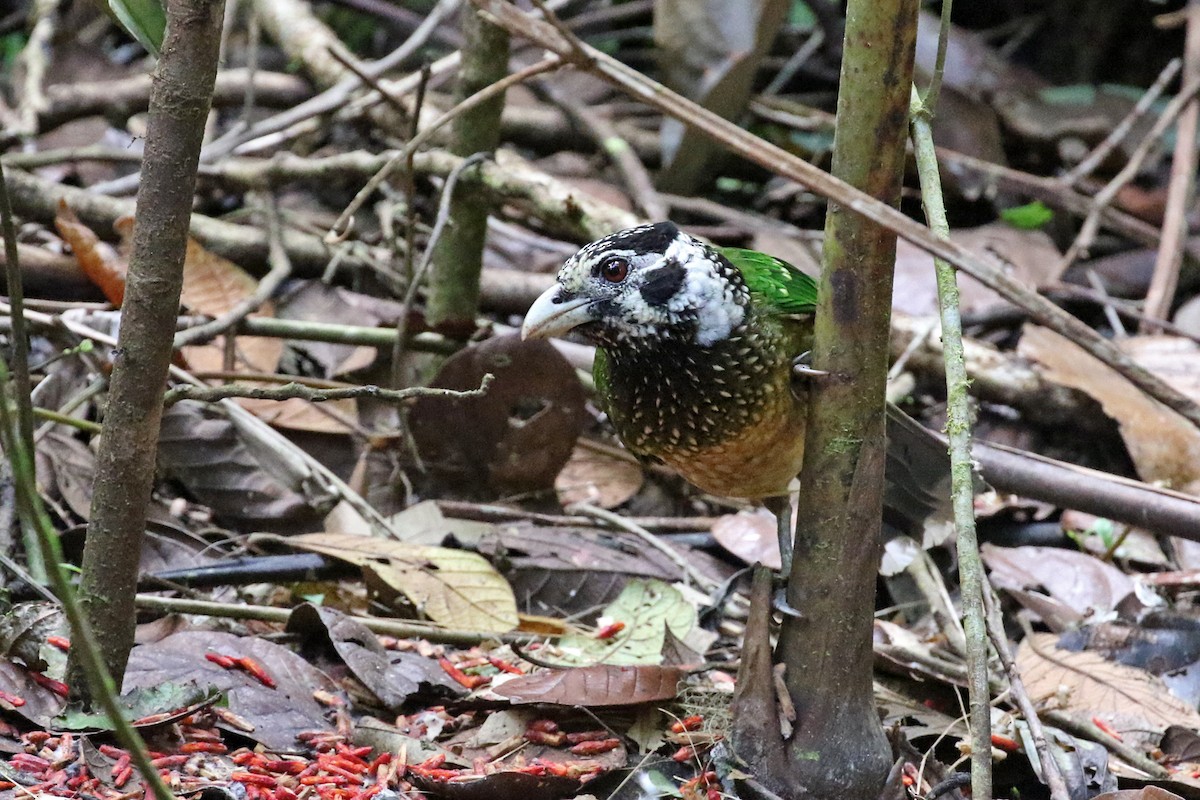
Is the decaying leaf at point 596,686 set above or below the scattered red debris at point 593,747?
above

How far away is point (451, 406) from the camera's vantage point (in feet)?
13.4

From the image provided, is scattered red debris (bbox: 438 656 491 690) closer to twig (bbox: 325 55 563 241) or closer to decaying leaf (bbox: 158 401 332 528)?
decaying leaf (bbox: 158 401 332 528)

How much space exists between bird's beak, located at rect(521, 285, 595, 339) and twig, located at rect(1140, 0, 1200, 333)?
3.58 metres

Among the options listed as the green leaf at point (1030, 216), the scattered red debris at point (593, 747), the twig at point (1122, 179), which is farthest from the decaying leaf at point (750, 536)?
the green leaf at point (1030, 216)

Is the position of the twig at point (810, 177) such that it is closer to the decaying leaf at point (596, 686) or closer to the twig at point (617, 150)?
the decaying leaf at point (596, 686)

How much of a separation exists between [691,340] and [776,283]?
0.32 metres

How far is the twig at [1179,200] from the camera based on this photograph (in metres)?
5.62

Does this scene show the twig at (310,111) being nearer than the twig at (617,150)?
Yes

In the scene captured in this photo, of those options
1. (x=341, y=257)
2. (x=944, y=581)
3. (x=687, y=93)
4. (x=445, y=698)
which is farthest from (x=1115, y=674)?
(x=687, y=93)

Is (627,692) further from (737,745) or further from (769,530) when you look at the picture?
(769,530)

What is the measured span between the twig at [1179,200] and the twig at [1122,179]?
0.08 meters

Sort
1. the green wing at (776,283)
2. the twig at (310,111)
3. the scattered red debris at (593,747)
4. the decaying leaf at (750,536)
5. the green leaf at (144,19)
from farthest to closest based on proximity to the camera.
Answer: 1. the twig at (310,111)
2. the decaying leaf at (750,536)
3. the green wing at (776,283)
4. the scattered red debris at (593,747)
5. the green leaf at (144,19)

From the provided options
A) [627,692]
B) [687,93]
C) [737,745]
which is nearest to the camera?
[737,745]

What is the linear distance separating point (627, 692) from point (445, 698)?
45 cm
